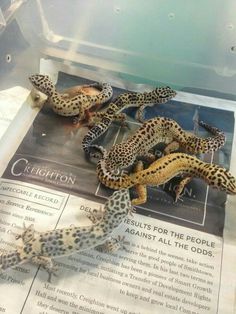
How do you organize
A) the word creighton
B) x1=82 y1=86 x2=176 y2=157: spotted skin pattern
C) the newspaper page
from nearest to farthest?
the newspaper page < the word creighton < x1=82 y1=86 x2=176 y2=157: spotted skin pattern

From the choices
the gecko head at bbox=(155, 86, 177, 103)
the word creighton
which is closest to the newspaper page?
the word creighton

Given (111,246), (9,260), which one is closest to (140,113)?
(111,246)

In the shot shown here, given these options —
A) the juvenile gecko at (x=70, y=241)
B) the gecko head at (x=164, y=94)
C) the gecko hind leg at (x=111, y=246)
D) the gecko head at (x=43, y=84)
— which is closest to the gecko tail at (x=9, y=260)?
the juvenile gecko at (x=70, y=241)

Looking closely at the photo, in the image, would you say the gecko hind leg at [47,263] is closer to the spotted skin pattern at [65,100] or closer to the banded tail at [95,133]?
the banded tail at [95,133]

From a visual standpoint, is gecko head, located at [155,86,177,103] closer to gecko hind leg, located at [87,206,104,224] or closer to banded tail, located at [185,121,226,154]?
banded tail, located at [185,121,226,154]

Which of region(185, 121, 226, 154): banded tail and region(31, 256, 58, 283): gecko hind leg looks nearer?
region(31, 256, 58, 283): gecko hind leg

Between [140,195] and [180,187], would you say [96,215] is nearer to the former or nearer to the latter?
[140,195]
